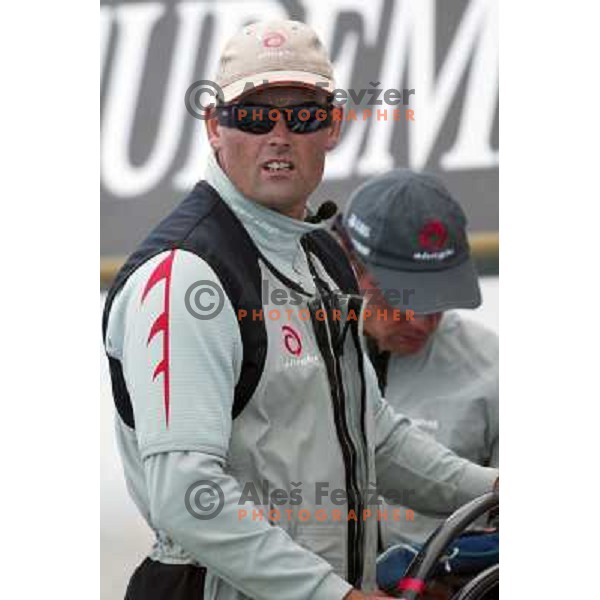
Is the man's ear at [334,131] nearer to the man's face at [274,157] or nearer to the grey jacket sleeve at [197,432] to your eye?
the man's face at [274,157]

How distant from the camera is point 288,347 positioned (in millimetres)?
884

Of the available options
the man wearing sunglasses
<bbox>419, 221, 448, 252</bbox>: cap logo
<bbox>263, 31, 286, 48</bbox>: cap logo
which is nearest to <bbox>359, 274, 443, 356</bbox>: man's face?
<bbox>419, 221, 448, 252</bbox>: cap logo

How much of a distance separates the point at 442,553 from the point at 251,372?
250 millimetres

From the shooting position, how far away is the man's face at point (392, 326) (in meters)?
1.16

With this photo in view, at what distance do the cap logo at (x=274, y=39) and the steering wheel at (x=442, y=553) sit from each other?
42cm

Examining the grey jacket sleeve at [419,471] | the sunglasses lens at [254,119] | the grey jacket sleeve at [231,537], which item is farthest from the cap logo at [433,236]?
the grey jacket sleeve at [231,537]

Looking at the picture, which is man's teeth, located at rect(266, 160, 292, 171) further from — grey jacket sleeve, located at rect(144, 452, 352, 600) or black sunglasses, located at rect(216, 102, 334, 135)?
grey jacket sleeve, located at rect(144, 452, 352, 600)

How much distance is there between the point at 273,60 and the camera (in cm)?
92

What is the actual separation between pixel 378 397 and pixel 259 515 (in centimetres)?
24

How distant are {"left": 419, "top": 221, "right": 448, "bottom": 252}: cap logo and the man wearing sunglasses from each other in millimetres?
199
